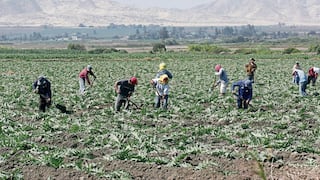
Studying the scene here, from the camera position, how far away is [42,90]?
19125 millimetres

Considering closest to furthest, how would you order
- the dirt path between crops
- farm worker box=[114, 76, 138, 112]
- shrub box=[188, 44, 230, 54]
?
the dirt path between crops, farm worker box=[114, 76, 138, 112], shrub box=[188, 44, 230, 54]

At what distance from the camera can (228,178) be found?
10578 millimetres

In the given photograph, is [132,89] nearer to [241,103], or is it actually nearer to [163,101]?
[163,101]

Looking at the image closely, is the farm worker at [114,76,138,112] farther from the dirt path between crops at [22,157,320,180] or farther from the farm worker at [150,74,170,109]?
the dirt path between crops at [22,157,320,180]

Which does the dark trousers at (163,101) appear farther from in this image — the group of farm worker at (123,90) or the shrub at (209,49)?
the shrub at (209,49)

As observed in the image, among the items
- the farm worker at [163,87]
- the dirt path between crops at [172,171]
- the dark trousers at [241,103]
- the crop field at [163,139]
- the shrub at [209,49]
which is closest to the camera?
the dirt path between crops at [172,171]

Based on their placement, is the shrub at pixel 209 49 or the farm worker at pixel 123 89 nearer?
the farm worker at pixel 123 89

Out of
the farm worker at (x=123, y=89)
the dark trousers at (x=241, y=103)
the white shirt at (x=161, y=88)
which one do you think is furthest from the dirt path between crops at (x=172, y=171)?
the white shirt at (x=161, y=88)

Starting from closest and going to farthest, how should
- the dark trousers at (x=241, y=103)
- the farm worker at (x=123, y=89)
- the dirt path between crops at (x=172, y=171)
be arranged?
1. the dirt path between crops at (x=172, y=171)
2. the farm worker at (x=123, y=89)
3. the dark trousers at (x=241, y=103)

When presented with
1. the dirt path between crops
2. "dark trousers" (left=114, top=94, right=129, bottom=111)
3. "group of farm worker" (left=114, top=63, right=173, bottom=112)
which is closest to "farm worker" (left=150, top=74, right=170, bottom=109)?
"group of farm worker" (left=114, top=63, right=173, bottom=112)

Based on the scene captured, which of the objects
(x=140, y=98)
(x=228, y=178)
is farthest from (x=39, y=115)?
(x=228, y=178)

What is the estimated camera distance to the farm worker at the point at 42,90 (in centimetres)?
1902

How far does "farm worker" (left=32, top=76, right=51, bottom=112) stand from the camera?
19.0m

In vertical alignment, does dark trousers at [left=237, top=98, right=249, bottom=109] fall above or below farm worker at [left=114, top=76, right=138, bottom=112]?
below
